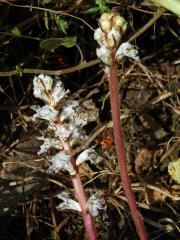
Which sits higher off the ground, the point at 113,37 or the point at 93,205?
the point at 113,37

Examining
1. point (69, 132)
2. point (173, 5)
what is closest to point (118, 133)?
point (69, 132)

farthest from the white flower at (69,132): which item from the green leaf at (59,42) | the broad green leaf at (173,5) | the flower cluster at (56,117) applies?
the green leaf at (59,42)

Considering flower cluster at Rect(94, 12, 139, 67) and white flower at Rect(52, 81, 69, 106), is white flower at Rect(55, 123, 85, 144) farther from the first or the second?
flower cluster at Rect(94, 12, 139, 67)

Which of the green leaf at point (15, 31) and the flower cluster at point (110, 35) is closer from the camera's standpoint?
the flower cluster at point (110, 35)

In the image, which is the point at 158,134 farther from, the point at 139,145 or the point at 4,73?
the point at 4,73

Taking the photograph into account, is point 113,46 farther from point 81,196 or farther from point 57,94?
point 81,196

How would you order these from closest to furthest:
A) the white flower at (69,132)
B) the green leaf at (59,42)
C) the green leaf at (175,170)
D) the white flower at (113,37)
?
the white flower at (113,37) < the white flower at (69,132) < the green leaf at (59,42) < the green leaf at (175,170)

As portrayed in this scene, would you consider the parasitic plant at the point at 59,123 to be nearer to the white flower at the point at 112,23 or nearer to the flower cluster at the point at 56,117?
the flower cluster at the point at 56,117

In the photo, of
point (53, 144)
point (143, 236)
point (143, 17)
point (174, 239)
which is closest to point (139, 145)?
point (174, 239)

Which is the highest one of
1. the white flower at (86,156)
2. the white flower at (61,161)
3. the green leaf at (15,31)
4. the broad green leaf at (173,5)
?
the green leaf at (15,31)

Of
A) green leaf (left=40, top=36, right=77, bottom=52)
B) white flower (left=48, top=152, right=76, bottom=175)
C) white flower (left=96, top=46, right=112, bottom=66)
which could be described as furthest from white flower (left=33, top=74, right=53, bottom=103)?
green leaf (left=40, top=36, right=77, bottom=52)

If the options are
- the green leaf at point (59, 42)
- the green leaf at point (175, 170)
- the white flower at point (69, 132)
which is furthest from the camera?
the green leaf at point (175, 170)
